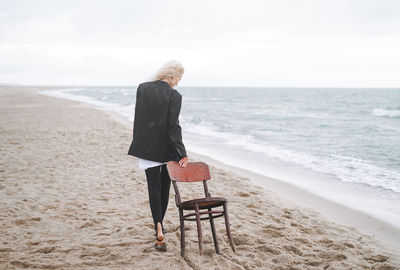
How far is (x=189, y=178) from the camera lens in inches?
117

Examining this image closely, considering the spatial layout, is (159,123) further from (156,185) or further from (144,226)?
(144,226)

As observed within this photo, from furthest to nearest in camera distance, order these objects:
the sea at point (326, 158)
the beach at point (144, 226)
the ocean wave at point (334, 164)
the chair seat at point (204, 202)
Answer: the ocean wave at point (334, 164) < the sea at point (326, 158) < the beach at point (144, 226) < the chair seat at point (204, 202)

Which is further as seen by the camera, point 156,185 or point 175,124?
point 156,185

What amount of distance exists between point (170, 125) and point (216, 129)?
13.1 metres

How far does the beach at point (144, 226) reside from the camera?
9.78ft

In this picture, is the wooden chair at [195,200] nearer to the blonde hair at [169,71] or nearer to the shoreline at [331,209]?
the blonde hair at [169,71]

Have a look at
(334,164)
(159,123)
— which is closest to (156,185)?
(159,123)

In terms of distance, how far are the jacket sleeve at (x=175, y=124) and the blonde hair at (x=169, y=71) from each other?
0.64 ft

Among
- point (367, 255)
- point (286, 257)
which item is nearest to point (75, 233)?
point (286, 257)

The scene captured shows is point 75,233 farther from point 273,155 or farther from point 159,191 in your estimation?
point 273,155

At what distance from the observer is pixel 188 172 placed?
2990 mm

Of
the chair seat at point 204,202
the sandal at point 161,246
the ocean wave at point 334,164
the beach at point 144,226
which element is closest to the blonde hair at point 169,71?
the chair seat at point 204,202

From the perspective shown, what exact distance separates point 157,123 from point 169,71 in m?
0.50

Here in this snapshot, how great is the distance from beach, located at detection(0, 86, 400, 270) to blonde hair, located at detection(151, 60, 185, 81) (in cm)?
171
